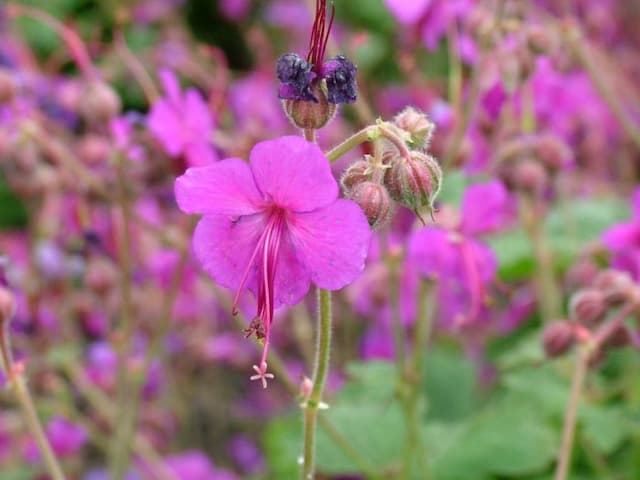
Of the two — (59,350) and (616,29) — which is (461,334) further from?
(616,29)

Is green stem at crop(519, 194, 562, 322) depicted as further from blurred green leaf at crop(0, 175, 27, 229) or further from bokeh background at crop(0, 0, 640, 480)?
blurred green leaf at crop(0, 175, 27, 229)

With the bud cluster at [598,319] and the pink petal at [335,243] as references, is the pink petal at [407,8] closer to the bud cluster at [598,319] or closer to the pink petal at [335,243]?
the bud cluster at [598,319]

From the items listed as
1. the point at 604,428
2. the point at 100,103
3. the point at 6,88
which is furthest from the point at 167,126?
the point at 604,428

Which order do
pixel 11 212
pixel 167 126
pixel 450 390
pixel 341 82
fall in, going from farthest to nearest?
pixel 11 212, pixel 450 390, pixel 167 126, pixel 341 82

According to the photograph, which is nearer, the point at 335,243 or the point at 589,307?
the point at 335,243

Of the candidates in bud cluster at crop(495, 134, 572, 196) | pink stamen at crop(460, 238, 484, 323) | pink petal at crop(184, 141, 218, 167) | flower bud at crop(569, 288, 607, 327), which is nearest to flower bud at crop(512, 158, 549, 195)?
bud cluster at crop(495, 134, 572, 196)

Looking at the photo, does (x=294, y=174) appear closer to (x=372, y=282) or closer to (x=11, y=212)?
(x=372, y=282)

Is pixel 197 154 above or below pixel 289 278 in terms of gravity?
above
